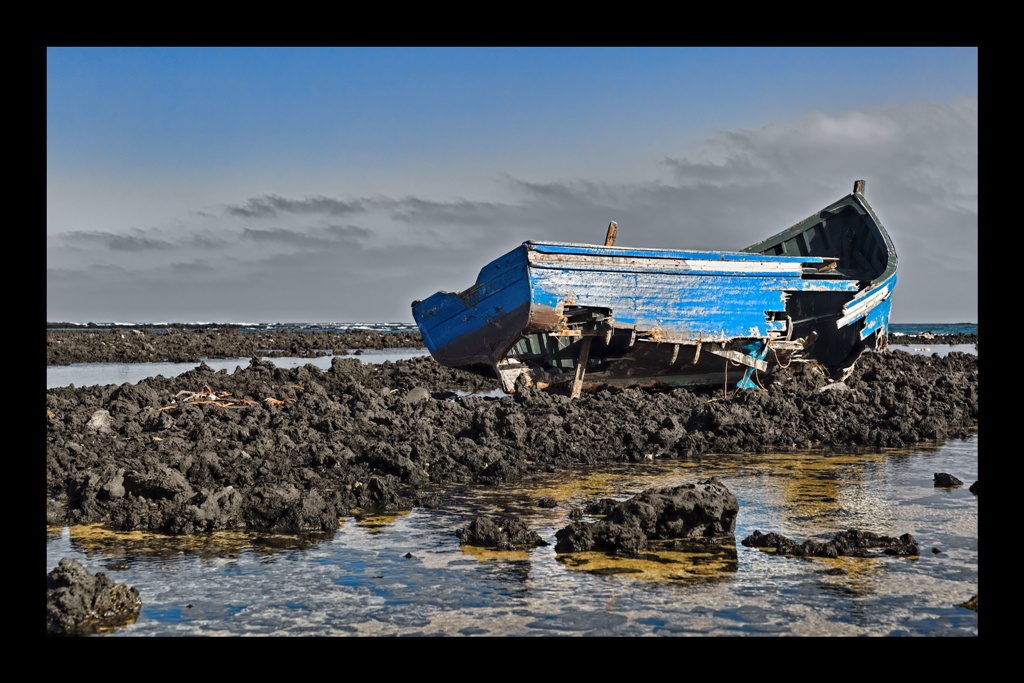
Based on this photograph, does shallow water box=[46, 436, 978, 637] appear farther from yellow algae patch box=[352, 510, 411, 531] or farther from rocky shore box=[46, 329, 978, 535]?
rocky shore box=[46, 329, 978, 535]

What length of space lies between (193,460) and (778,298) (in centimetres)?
949

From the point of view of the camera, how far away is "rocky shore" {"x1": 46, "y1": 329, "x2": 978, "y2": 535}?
23.0ft

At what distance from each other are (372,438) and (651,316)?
5074 mm

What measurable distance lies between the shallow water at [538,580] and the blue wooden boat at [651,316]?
578 cm

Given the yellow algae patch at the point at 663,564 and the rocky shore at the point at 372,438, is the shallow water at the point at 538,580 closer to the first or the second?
the yellow algae patch at the point at 663,564

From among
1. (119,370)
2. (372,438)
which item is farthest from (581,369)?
(119,370)

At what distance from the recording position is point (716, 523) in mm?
6281

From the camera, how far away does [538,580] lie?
5.33 meters

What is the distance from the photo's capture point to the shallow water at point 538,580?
15.2ft

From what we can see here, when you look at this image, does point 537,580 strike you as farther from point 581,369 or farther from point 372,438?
point 581,369

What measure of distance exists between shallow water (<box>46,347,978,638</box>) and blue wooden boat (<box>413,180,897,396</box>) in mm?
5782

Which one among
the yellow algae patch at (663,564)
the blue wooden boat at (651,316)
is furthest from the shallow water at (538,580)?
the blue wooden boat at (651,316)

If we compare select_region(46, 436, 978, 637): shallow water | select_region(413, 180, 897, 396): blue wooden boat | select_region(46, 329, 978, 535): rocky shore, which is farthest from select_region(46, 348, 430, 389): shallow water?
select_region(46, 436, 978, 637): shallow water
